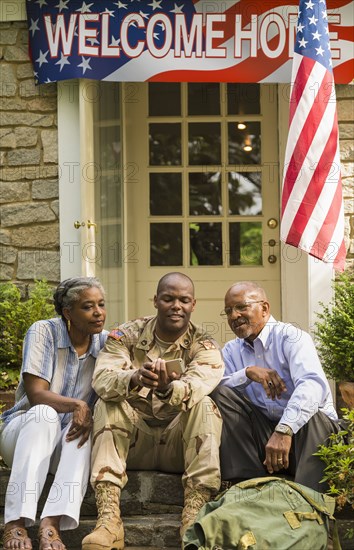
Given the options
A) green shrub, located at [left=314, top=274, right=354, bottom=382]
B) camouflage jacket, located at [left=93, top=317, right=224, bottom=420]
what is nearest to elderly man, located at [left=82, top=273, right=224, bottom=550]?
camouflage jacket, located at [left=93, top=317, right=224, bottom=420]

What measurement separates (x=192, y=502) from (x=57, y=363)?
3.31 feet

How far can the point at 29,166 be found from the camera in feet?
22.2

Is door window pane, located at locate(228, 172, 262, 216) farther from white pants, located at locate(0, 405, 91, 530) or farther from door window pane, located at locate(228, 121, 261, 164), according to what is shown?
white pants, located at locate(0, 405, 91, 530)

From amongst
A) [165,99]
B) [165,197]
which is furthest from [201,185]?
[165,99]

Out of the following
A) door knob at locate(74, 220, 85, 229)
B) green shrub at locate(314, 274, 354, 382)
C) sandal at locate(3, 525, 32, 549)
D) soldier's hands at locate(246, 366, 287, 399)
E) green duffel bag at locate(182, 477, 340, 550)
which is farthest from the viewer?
door knob at locate(74, 220, 85, 229)

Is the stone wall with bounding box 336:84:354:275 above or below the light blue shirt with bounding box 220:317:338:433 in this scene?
above

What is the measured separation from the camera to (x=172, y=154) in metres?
7.87

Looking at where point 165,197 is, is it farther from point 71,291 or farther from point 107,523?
point 107,523

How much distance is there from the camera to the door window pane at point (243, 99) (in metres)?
7.78

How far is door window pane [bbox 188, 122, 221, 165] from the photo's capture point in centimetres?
784

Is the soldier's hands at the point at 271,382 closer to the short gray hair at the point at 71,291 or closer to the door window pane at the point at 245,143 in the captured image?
the short gray hair at the point at 71,291

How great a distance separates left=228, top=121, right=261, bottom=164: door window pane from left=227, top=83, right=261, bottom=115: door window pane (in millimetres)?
97

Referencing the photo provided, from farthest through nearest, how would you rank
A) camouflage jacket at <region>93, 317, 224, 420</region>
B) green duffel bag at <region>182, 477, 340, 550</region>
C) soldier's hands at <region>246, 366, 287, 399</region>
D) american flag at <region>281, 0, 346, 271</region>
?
american flag at <region>281, 0, 346, 271</region> → soldier's hands at <region>246, 366, 287, 399</region> → camouflage jacket at <region>93, 317, 224, 420</region> → green duffel bag at <region>182, 477, 340, 550</region>

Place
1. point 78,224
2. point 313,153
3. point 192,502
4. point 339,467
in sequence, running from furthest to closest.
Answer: point 78,224 < point 313,153 < point 339,467 < point 192,502
